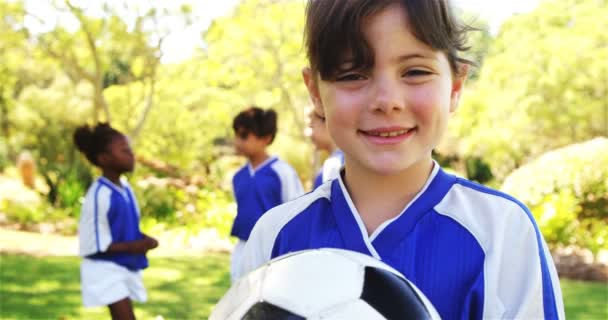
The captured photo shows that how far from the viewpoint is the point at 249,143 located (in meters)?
5.28

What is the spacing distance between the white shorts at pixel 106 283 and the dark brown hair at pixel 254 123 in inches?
60.6

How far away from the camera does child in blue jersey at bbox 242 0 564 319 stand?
1327 mm

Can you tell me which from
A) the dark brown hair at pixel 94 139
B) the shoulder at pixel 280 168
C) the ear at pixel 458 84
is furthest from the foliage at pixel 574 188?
the ear at pixel 458 84

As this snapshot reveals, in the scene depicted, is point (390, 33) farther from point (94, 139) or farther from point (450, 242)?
point (94, 139)

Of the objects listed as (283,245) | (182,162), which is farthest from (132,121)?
(283,245)

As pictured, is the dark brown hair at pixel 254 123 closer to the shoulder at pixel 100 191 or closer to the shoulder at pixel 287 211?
the shoulder at pixel 100 191

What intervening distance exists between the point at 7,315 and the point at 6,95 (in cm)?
1516

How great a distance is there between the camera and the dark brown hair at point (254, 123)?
5289 millimetres

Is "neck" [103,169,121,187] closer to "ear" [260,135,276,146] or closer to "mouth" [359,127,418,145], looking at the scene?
"ear" [260,135,276,146]

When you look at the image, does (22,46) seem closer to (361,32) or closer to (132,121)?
(132,121)

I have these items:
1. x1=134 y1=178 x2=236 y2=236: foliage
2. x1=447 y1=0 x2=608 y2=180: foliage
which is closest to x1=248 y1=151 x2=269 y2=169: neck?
x1=134 y1=178 x2=236 y2=236: foliage

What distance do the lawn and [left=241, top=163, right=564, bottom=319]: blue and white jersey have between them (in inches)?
171

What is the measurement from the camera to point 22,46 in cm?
1120

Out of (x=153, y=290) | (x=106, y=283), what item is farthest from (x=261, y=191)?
(x=153, y=290)
